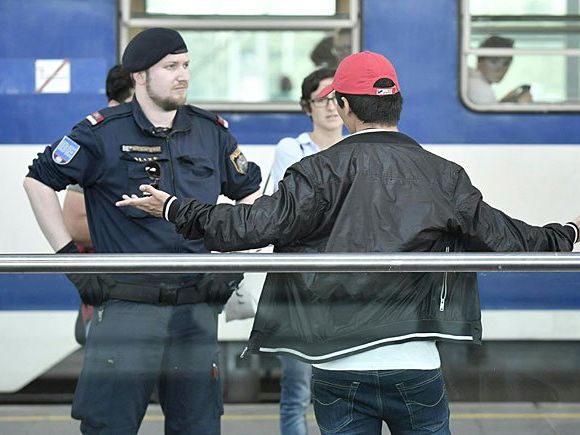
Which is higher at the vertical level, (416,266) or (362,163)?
(362,163)

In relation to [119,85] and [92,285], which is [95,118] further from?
[119,85]

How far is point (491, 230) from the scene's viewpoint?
3176mm

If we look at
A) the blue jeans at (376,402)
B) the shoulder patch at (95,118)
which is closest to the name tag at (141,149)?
the shoulder patch at (95,118)

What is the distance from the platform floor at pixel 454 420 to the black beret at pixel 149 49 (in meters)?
1.25

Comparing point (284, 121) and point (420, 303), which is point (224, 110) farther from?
point (420, 303)

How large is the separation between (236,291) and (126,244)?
69 cm

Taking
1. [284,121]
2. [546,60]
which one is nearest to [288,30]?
[284,121]

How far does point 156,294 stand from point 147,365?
0.21 m

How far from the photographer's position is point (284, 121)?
19.5ft

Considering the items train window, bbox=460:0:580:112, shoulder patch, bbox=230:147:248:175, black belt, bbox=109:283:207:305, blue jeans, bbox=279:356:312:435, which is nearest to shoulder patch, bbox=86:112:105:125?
shoulder patch, bbox=230:147:248:175

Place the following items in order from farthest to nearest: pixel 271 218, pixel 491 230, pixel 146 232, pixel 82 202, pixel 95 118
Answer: pixel 82 202 → pixel 95 118 → pixel 146 232 → pixel 491 230 → pixel 271 218

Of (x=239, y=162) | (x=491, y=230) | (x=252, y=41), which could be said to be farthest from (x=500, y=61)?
(x=491, y=230)

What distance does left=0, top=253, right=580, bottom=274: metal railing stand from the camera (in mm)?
3051

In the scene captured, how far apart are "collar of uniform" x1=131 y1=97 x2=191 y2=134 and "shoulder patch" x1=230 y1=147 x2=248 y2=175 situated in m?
0.24
